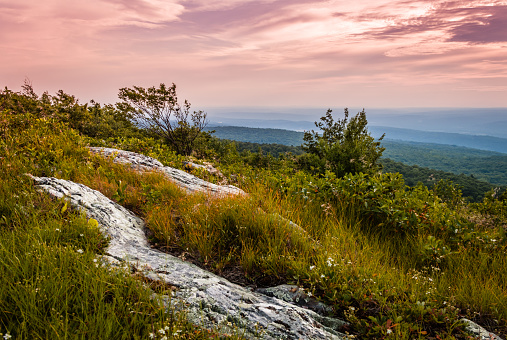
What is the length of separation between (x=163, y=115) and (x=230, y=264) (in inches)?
758

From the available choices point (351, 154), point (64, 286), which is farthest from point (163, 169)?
point (351, 154)

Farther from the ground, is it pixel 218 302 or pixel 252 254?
pixel 252 254

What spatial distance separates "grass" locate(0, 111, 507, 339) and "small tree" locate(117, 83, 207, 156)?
15272mm

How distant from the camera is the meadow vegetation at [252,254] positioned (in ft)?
7.03

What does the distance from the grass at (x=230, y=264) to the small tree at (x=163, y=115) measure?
15.3 meters

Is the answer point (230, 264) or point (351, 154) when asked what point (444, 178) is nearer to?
point (351, 154)

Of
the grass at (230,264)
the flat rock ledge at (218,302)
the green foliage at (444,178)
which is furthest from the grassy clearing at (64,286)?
the green foliage at (444,178)

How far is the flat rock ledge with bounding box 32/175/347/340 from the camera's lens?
7.59 ft

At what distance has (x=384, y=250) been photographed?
4.13 m

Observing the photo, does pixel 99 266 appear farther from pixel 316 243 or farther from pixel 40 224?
pixel 316 243

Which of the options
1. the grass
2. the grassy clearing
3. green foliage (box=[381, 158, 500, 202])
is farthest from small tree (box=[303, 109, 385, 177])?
green foliage (box=[381, 158, 500, 202])

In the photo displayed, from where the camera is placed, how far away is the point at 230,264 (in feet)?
11.4

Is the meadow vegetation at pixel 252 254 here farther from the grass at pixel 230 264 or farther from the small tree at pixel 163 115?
the small tree at pixel 163 115

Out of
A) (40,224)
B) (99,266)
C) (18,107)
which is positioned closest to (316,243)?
(99,266)
